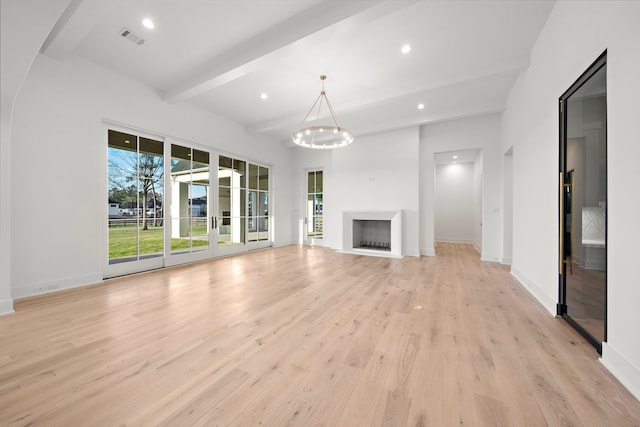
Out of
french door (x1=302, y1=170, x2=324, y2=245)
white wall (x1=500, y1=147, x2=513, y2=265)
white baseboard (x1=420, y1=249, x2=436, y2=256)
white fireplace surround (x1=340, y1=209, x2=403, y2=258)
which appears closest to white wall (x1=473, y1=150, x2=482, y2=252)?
white wall (x1=500, y1=147, x2=513, y2=265)

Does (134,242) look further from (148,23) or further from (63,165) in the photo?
(148,23)

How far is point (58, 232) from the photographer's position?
342cm

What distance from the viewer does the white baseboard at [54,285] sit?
10.1 feet

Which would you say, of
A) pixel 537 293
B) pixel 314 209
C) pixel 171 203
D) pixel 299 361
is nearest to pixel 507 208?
pixel 537 293

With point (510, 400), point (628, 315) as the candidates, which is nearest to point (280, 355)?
point (510, 400)

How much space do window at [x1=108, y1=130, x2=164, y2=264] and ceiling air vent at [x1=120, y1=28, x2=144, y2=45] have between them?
5.24 ft

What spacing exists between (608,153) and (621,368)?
150 centimetres

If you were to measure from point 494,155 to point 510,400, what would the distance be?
5.67m

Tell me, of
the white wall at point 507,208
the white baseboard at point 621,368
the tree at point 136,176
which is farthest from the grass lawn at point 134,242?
the white wall at point 507,208

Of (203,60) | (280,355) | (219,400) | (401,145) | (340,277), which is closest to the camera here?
(219,400)

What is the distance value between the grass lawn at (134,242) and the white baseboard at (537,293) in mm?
6041

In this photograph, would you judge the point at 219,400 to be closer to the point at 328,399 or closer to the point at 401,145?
the point at 328,399

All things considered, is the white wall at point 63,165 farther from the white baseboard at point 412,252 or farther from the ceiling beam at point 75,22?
the white baseboard at point 412,252

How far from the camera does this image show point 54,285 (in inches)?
132
